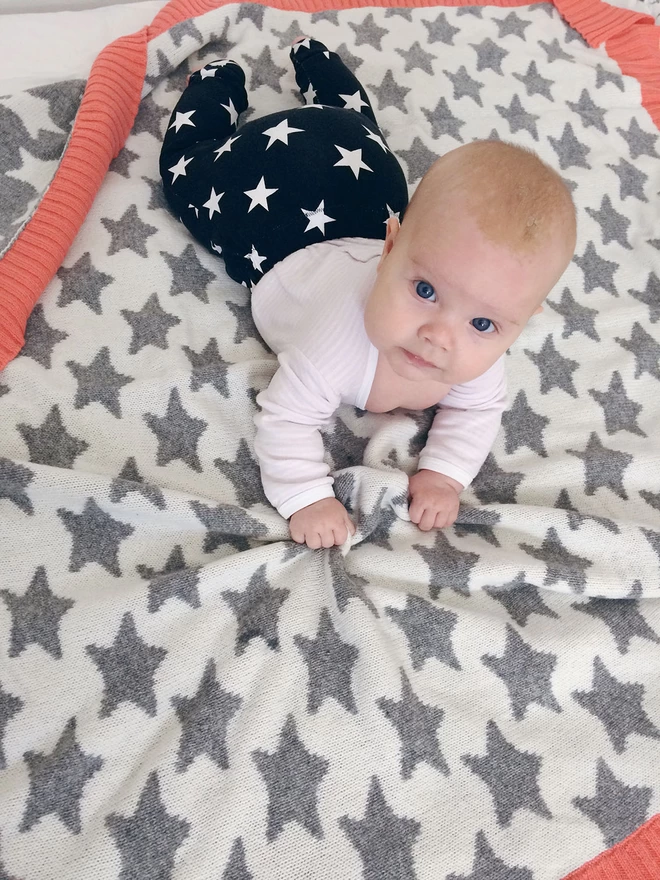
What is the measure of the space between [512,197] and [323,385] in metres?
0.34

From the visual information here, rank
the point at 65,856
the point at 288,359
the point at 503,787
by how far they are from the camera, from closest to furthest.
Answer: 1. the point at 65,856
2. the point at 503,787
3. the point at 288,359

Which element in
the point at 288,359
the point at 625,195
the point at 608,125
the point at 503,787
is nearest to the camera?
the point at 503,787

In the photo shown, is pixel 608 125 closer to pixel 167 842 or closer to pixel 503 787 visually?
pixel 503 787

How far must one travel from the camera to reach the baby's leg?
1.35 metres

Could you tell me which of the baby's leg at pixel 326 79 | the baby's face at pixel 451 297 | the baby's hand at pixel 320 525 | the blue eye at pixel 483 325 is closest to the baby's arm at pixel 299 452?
the baby's hand at pixel 320 525

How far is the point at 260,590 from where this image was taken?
2.96 feet

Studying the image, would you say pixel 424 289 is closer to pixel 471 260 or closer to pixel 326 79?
pixel 471 260

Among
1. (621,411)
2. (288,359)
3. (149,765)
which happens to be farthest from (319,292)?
(149,765)

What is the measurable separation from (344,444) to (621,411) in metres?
0.46

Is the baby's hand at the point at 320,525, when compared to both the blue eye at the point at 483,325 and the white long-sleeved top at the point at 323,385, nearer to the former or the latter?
the white long-sleeved top at the point at 323,385

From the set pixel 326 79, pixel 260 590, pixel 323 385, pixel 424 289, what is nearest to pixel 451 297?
pixel 424 289

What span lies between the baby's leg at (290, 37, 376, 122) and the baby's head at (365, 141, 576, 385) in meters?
0.59

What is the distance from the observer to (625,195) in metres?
1.47

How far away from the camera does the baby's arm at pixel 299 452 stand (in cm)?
94
